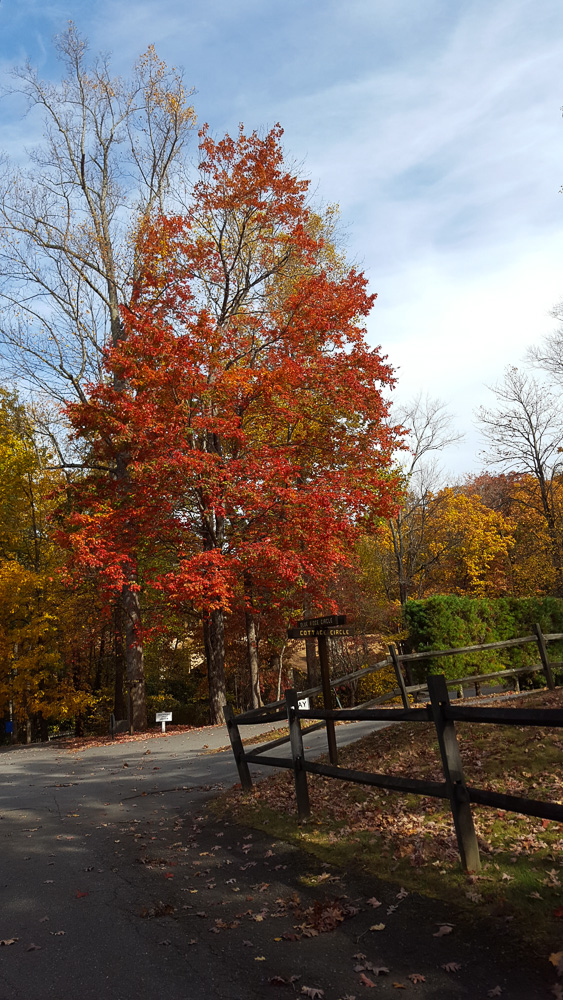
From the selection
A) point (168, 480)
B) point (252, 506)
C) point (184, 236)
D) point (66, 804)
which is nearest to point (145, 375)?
point (168, 480)

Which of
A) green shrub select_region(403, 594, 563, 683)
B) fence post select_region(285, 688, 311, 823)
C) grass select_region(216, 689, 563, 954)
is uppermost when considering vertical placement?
green shrub select_region(403, 594, 563, 683)

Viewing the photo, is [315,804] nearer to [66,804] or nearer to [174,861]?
[174,861]

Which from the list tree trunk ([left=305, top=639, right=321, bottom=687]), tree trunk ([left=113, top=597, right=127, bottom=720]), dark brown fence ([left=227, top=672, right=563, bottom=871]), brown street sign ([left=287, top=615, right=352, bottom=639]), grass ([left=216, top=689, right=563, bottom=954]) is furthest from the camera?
tree trunk ([left=113, top=597, right=127, bottom=720])

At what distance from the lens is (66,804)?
32.4 ft

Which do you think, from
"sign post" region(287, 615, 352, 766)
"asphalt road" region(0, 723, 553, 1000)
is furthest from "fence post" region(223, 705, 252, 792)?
"sign post" region(287, 615, 352, 766)

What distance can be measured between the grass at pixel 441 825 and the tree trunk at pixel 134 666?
1359 centimetres

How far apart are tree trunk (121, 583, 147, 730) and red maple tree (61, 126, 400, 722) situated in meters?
1.29

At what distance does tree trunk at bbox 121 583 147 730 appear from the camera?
22031 mm

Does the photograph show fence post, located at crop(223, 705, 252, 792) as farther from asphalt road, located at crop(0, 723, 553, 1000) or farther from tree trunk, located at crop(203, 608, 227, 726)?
tree trunk, located at crop(203, 608, 227, 726)

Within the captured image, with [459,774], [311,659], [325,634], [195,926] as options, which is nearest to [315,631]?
[325,634]

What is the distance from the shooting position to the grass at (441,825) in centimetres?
427

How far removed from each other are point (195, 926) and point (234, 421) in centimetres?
1402

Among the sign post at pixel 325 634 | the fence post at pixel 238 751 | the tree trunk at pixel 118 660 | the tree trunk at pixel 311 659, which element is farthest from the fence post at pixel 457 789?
the tree trunk at pixel 118 660

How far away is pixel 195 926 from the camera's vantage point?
4.54 metres
